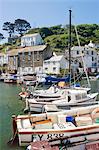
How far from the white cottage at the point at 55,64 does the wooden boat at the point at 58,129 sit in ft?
169

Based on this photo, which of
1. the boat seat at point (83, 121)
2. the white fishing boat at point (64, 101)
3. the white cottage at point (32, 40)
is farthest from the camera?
the white cottage at point (32, 40)

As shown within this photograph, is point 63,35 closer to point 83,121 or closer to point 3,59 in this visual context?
point 3,59

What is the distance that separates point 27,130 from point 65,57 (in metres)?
55.6

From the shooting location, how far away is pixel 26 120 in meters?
16.7

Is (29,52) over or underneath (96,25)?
underneath


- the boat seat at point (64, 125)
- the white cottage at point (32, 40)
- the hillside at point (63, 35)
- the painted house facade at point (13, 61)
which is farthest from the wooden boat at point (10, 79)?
the boat seat at point (64, 125)

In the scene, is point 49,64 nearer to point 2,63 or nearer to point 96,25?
point 2,63

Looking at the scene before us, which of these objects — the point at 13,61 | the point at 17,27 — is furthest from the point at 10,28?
the point at 13,61

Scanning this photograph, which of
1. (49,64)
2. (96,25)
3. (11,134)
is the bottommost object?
(11,134)

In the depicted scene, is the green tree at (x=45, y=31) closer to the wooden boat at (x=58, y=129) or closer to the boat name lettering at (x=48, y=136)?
the wooden boat at (x=58, y=129)

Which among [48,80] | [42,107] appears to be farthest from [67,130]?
[48,80]

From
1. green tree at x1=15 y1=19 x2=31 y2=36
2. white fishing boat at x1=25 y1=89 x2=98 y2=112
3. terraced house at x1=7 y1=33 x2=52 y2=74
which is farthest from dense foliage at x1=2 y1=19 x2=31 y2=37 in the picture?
white fishing boat at x1=25 y1=89 x2=98 y2=112

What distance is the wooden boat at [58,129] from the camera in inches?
591

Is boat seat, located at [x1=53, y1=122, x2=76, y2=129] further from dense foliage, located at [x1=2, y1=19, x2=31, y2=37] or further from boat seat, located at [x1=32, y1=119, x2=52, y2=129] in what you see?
dense foliage, located at [x1=2, y1=19, x2=31, y2=37]
